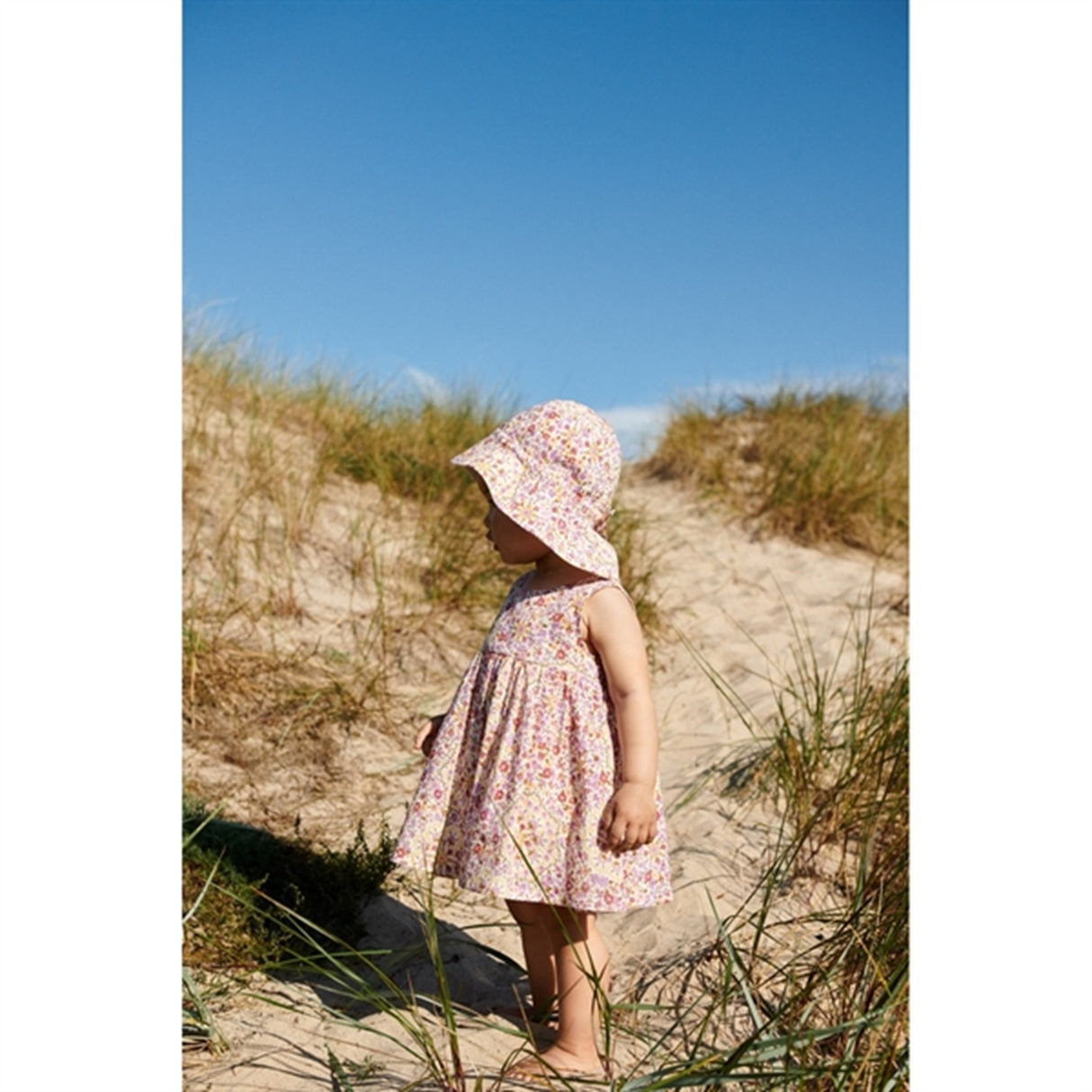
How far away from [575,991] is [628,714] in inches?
20.6

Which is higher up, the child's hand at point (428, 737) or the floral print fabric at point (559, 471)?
the floral print fabric at point (559, 471)

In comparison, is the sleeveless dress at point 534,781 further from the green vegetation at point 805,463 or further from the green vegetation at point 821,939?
the green vegetation at point 805,463

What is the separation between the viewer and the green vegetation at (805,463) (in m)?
6.90

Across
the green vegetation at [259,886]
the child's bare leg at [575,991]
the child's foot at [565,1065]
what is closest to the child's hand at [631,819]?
the child's bare leg at [575,991]

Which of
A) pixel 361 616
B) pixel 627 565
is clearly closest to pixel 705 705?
pixel 627 565

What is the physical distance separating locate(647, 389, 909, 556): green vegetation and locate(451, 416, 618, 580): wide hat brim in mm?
4522

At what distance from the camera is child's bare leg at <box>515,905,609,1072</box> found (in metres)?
2.06

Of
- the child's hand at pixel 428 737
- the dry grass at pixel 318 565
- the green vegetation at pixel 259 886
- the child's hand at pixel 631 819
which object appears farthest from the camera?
the dry grass at pixel 318 565

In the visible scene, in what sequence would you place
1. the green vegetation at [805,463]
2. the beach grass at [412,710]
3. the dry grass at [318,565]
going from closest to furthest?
1. the beach grass at [412,710]
2. the dry grass at [318,565]
3. the green vegetation at [805,463]

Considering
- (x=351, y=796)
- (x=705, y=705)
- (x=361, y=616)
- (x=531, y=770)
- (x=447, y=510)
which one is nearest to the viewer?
(x=531, y=770)

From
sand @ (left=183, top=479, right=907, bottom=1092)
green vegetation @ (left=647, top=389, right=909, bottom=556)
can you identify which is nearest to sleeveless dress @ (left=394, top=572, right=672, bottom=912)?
sand @ (left=183, top=479, right=907, bottom=1092)
